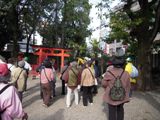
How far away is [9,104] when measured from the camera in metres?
5.29

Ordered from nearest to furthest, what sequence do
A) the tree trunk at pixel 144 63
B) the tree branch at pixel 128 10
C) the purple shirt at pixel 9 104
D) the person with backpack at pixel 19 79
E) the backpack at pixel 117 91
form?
the purple shirt at pixel 9 104 < the backpack at pixel 117 91 < the person with backpack at pixel 19 79 < the tree branch at pixel 128 10 < the tree trunk at pixel 144 63

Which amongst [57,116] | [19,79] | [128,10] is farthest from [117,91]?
[128,10]

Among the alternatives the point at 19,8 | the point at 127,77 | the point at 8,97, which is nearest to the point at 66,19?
the point at 19,8

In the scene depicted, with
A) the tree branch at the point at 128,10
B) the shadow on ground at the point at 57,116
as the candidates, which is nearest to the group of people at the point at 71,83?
the shadow on ground at the point at 57,116

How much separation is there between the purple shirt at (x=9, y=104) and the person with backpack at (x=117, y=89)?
345 cm

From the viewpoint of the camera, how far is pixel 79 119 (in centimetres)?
1145

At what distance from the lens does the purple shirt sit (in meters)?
5.27

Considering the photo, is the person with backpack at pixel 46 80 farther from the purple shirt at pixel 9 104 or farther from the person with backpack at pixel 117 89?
the purple shirt at pixel 9 104

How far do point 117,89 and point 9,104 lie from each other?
3645mm

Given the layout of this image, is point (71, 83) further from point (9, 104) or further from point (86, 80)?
point (9, 104)

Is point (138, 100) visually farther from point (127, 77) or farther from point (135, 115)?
point (127, 77)

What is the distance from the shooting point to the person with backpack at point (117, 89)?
8.44 metres

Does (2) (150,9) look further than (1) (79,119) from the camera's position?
Yes

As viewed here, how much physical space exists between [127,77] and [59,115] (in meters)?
4.25
